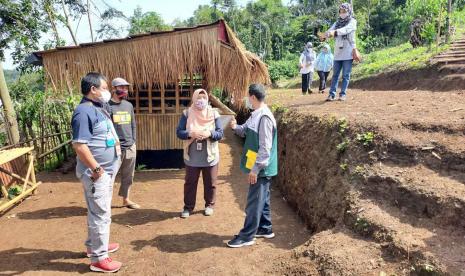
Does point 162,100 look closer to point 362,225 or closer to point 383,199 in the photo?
point 383,199

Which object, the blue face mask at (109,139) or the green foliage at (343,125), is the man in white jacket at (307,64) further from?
the blue face mask at (109,139)

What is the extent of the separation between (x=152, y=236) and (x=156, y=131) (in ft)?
13.2

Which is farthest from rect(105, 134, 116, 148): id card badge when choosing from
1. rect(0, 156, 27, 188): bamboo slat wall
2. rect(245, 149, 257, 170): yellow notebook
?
rect(0, 156, 27, 188): bamboo slat wall

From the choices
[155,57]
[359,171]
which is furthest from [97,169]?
[155,57]

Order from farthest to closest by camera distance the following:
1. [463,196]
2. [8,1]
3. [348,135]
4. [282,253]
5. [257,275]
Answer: [8,1]
[348,135]
[282,253]
[257,275]
[463,196]

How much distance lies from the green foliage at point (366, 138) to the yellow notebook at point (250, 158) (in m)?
1.41

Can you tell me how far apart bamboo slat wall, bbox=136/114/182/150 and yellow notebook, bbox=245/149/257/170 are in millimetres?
4579

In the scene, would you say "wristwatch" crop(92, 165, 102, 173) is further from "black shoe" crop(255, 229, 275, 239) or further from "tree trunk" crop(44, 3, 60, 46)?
"tree trunk" crop(44, 3, 60, 46)

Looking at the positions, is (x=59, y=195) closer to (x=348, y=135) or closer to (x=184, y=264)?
(x=184, y=264)

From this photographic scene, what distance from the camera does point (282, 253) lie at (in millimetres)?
3766

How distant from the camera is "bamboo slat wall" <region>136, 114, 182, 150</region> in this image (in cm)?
826

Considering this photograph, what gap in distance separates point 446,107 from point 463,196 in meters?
2.58

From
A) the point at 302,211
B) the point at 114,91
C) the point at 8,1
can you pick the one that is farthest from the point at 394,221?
the point at 8,1

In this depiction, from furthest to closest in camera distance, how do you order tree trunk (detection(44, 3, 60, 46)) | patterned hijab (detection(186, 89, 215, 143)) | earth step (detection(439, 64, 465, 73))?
tree trunk (detection(44, 3, 60, 46)) < earth step (detection(439, 64, 465, 73)) < patterned hijab (detection(186, 89, 215, 143))
